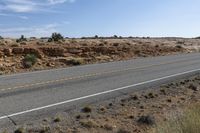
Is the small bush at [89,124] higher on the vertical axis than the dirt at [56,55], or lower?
higher

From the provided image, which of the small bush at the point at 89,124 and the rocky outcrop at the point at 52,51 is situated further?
the rocky outcrop at the point at 52,51

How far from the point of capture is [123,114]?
10.8m

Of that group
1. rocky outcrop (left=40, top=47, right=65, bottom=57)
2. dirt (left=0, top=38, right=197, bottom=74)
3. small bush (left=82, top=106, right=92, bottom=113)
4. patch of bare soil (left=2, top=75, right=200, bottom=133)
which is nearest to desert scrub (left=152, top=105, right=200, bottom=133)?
patch of bare soil (left=2, top=75, right=200, bottom=133)

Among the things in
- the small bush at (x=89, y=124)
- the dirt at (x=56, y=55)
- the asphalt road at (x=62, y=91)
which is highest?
the small bush at (x=89, y=124)

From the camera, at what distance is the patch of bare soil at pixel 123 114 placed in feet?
30.7

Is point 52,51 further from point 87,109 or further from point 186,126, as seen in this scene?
point 186,126

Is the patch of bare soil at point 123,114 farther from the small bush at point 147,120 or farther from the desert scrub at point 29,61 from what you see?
the desert scrub at point 29,61

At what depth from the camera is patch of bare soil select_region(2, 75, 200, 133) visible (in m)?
9.34

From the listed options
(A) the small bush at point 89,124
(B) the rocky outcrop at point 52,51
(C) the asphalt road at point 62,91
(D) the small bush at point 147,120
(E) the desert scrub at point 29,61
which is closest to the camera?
(A) the small bush at point 89,124

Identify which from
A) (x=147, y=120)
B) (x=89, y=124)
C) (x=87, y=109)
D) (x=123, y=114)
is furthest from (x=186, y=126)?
(x=87, y=109)

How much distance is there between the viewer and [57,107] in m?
11.3

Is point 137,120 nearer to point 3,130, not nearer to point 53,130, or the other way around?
point 53,130

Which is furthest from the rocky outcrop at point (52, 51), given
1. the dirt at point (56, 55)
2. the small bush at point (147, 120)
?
the small bush at point (147, 120)

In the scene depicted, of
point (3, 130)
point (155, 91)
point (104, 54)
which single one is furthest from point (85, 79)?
point (104, 54)
